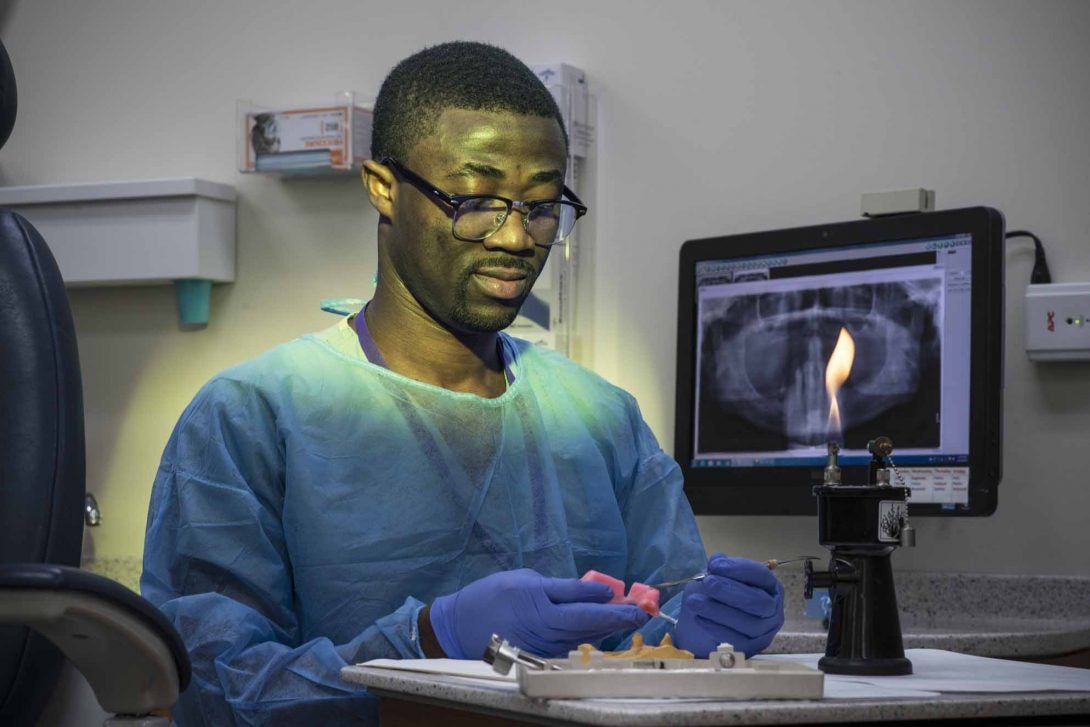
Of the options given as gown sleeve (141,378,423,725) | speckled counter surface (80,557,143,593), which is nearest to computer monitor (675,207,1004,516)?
gown sleeve (141,378,423,725)

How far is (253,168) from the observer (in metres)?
2.94

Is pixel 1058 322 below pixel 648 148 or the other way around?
below

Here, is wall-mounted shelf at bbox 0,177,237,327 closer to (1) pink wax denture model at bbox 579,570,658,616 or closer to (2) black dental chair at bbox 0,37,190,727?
(2) black dental chair at bbox 0,37,190,727

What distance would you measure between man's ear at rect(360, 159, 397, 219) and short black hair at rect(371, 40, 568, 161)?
0.7 inches

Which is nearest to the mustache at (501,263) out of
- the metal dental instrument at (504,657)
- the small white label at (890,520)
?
the small white label at (890,520)

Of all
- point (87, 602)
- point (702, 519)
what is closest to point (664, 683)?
point (87, 602)

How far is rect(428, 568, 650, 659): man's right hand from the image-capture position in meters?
1.31

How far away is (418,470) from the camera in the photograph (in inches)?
64.9

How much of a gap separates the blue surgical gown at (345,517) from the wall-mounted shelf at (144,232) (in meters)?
1.31

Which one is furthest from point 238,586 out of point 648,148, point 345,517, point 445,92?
point 648,148

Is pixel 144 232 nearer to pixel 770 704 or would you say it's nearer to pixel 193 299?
pixel 193 299

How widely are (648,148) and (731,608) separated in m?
1.41

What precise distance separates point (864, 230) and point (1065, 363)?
358mm

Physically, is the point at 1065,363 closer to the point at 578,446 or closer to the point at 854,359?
the point at 854,359
